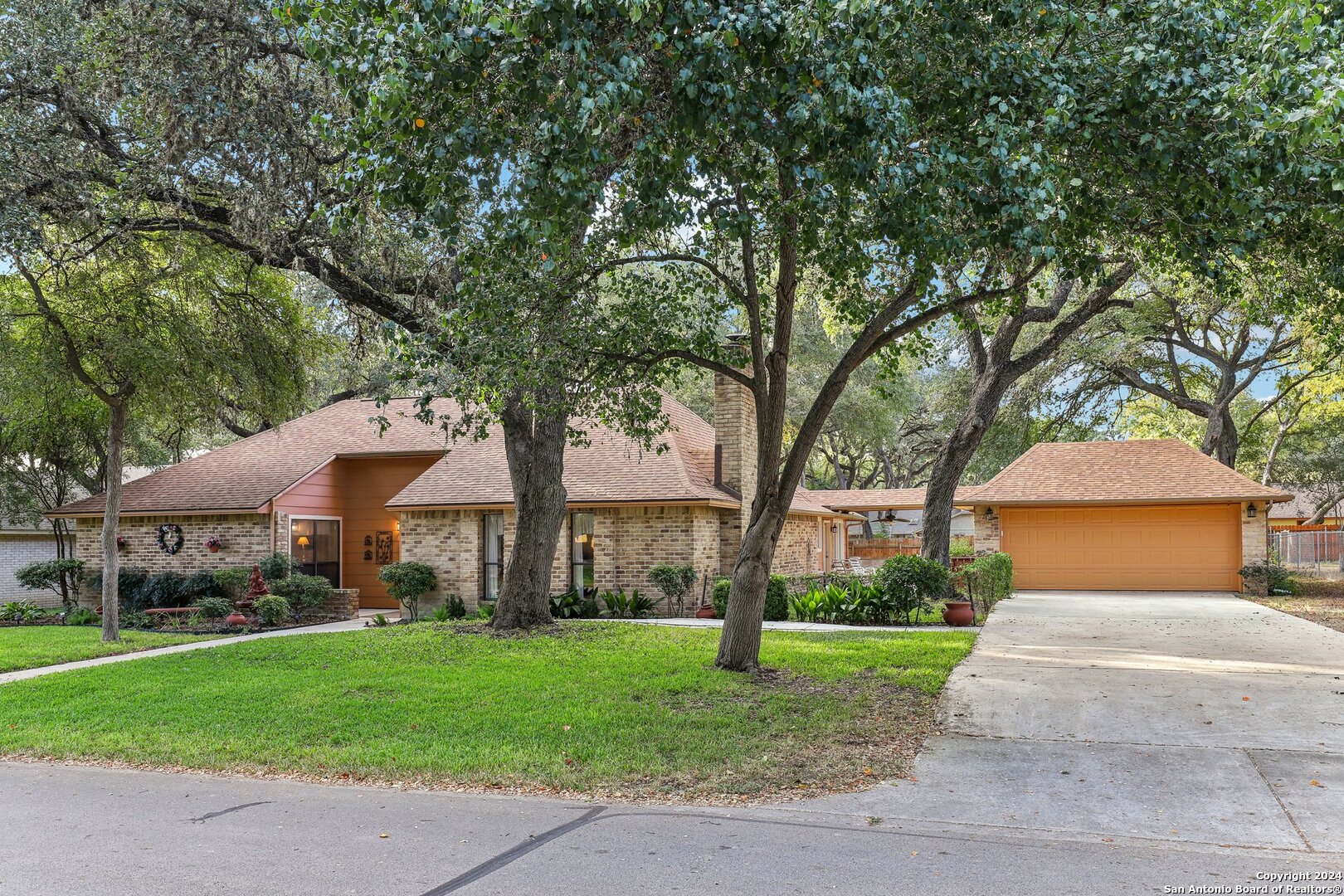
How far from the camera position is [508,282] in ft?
30.1

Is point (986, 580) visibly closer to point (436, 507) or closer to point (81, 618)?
point (436, 507)

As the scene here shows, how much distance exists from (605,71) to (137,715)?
7377 mm

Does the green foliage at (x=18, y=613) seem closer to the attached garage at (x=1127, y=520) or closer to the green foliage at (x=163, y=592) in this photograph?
the green foliage at (x=163, y=592)

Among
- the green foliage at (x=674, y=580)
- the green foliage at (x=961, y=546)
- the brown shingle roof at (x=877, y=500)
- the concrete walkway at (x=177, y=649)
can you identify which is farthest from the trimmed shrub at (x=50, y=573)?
the green foliage at (x=961, y=546)

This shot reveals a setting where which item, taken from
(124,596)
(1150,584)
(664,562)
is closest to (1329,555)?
→ (1150,584)

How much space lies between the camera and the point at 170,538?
2045 cm

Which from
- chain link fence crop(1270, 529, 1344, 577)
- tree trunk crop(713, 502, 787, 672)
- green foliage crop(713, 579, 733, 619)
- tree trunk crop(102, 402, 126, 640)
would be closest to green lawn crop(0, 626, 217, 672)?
tree trunk crop(102, 402, 126, 640)

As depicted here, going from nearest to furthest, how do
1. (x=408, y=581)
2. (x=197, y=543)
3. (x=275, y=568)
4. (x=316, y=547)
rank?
(x=408, y=581) → (x=275, y=568) → (x=197, y=543) → (x=316, y=547)

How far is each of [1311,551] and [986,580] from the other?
727 inches

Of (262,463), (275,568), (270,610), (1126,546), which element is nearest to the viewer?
(270,610)

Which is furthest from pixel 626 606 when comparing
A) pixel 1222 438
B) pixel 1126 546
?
pixel 1222 438

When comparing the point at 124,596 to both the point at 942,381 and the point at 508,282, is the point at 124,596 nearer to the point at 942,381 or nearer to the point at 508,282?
the point at 508,282

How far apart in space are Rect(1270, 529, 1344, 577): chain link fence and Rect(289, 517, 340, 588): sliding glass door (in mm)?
27897

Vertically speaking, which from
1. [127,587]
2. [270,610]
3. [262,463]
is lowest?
[270,610]
